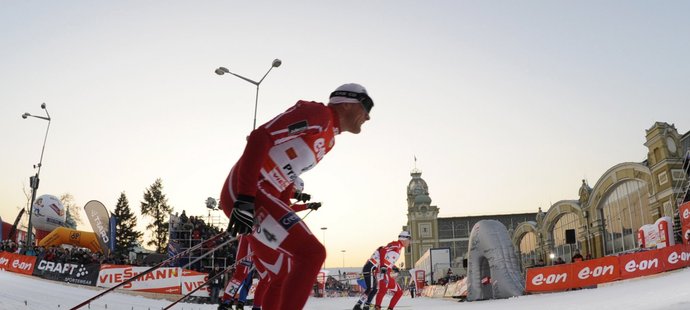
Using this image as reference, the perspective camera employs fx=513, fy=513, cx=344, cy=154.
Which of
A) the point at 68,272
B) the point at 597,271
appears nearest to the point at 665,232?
the point at 597,271

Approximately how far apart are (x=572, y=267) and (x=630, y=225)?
910 inches

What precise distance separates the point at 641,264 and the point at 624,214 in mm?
24761

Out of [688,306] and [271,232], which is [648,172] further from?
[271,232]

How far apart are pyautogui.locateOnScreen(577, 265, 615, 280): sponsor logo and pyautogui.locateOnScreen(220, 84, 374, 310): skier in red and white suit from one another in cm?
1844

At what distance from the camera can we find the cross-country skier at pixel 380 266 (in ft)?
38.7

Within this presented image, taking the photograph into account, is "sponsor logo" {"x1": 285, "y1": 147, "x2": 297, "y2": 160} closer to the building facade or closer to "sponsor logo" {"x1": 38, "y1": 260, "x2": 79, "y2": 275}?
"sponsor logo" {"x1": 38, "y1": 260, "x2": 79, "y2": 275}

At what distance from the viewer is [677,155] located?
34.1 metres

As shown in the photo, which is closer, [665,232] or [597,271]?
[597,271]

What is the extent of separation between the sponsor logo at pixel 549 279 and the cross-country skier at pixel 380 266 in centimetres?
1101

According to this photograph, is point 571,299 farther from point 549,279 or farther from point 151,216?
point 151,216

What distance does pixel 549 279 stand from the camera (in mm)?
20766

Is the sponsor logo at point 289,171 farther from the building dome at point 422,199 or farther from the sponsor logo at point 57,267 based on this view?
the building dome at point 422,199

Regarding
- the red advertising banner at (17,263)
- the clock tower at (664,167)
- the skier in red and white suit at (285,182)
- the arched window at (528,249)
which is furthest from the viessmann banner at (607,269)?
the arched window at (528,249)

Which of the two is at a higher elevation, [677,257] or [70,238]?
[70,238]
